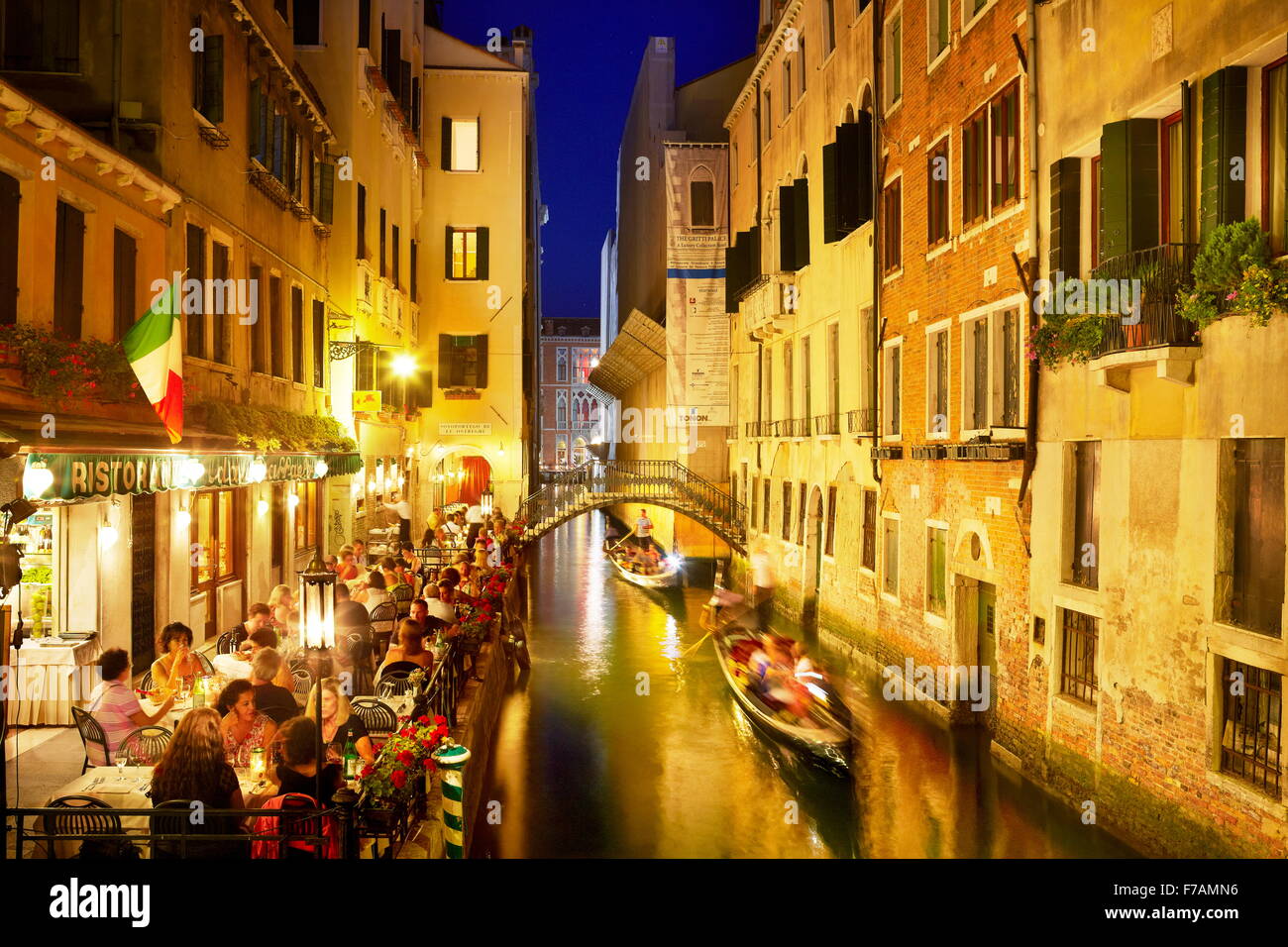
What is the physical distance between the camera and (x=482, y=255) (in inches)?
1213

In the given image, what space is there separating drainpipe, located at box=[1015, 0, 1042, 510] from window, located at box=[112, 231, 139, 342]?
1044cm

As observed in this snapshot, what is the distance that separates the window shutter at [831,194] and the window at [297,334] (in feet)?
34.2

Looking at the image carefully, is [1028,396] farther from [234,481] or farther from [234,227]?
[234,227]

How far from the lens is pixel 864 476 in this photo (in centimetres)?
1909

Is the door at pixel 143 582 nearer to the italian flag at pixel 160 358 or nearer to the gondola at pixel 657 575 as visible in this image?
the italian flag at pixel 160 358

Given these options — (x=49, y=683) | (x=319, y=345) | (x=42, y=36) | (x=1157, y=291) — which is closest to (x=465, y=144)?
(x=319, y=345)

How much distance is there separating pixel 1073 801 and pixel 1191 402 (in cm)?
473

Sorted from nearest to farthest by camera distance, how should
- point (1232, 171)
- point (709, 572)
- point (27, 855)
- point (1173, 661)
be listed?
point (27, 855), point (1232, 171), point (1173, 661), point (709, 572)

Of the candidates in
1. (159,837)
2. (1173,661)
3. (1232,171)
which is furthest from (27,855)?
(1232,171)

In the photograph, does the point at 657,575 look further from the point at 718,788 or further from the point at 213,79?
the point at 213,79

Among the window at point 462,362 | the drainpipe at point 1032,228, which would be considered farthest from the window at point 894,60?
the window at point 462,362

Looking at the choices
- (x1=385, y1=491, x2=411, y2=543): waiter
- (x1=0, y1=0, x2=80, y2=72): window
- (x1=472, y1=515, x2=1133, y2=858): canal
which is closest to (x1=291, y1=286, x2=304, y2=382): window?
(x1=0, y1=0, x2=80, y2=72): window

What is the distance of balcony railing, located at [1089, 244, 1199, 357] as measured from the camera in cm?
861

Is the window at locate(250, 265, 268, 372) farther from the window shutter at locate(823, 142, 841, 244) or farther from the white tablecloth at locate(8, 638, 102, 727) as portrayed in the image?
the window shutter at locate(823, 142, 841, 244)
